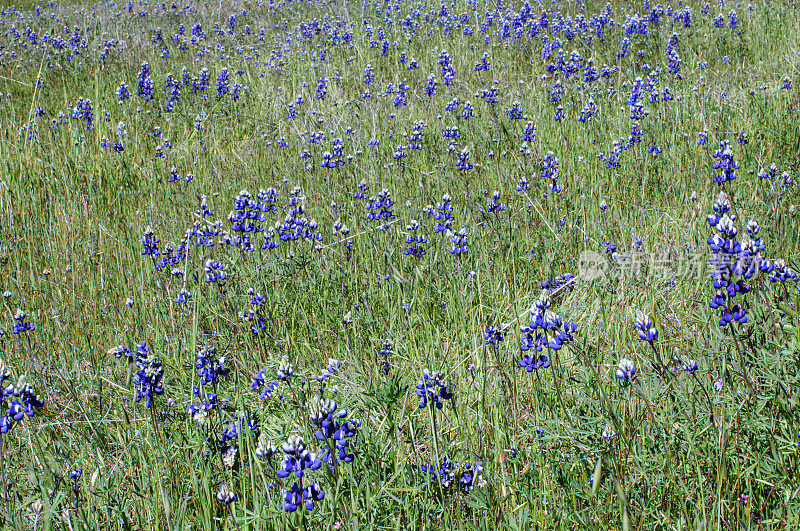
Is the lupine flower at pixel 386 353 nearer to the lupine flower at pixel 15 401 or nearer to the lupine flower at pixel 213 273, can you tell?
the lupine flower at pixel 213 273

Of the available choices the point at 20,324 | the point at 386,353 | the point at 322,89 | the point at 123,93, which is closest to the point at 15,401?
the point at 20,324

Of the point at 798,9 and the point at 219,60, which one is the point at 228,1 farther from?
the point at 798,9

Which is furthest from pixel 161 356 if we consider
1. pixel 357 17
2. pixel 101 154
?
pixel 357 17

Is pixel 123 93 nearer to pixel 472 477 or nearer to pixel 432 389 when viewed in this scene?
pixel 432 389

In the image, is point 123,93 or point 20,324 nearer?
point 20,324

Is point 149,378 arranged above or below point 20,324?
below

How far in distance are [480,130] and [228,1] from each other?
11.3 metres

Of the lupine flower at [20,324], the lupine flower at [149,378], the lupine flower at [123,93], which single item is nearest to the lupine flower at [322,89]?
the lupine flower at [123,93]

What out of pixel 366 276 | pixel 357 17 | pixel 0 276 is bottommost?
pixel 366 276

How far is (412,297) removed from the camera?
2941 millimetres

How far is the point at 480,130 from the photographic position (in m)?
4.93

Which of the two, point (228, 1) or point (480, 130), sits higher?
point (228, 1)

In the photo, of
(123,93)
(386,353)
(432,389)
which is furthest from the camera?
(123,93)

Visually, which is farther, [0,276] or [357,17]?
[357,17]
